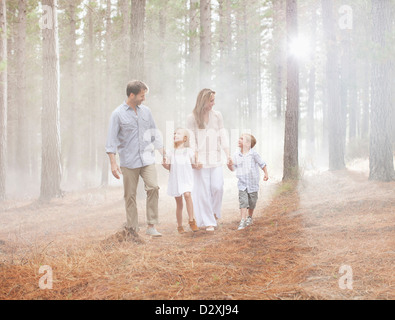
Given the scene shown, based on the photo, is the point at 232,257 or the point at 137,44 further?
the point at 137,44

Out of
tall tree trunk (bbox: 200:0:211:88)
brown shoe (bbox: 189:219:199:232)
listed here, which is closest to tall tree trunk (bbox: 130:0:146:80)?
tall tree trunk (bbox: 200:0:211:88)

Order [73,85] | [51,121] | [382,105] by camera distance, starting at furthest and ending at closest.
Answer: [73,85]
[51,121]
[382,105]

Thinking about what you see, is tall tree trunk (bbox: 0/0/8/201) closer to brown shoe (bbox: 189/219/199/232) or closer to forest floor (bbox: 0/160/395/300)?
forest floor (bbox: 0/160/395/300)

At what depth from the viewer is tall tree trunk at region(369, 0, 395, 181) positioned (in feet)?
31.1

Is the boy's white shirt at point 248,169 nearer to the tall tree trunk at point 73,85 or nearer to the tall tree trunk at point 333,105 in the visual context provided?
the tall tree trunk at point 333,105

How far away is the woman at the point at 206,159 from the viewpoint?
6523 millimetres

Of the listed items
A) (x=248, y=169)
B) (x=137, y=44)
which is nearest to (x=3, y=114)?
(x=137, y=44)

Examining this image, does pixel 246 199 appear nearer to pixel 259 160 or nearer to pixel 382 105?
pixel 259 160

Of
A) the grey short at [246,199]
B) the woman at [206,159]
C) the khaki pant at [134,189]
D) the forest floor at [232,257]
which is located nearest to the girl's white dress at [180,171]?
the woman at [206,159]

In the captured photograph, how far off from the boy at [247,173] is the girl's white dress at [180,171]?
0.79m

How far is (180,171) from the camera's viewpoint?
6.35 metres

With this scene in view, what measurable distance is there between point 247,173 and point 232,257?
2.33 meters
